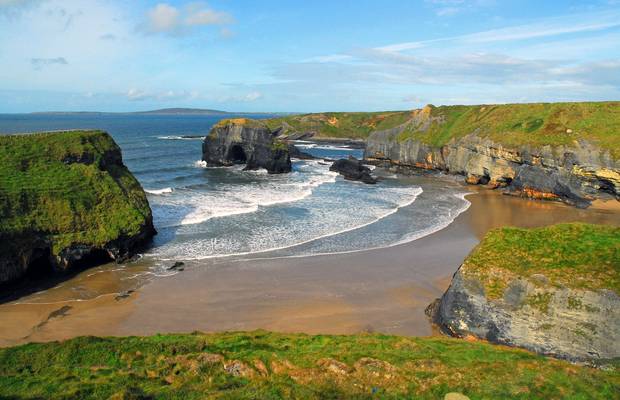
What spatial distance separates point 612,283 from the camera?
Answer: 15.3 m

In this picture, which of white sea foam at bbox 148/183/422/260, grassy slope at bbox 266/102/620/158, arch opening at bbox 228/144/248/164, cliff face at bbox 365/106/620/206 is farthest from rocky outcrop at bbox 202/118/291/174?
white sea foam at bbox 148/183/422/260

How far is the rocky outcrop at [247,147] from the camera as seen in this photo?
61.3 meters

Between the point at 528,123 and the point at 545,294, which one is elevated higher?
the point at 528,123

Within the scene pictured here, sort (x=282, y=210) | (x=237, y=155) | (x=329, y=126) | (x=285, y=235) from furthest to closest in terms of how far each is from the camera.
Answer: (x=329, y=126)
(x=237, y=155)
(x=282, y=210)
(x=285, y=235)

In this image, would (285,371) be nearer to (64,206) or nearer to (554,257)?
(554,257)

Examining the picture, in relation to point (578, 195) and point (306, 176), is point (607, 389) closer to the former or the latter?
point (578, 195)

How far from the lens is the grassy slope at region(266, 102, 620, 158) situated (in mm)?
45125

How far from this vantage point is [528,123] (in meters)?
52.1

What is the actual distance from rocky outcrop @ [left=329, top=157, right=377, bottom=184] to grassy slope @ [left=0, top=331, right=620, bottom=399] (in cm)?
4178

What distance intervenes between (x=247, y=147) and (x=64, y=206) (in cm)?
3848

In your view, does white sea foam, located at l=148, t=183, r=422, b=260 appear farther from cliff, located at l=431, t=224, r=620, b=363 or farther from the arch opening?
the arch opening

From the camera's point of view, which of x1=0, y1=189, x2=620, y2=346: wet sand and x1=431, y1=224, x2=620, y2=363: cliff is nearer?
x1=431, y1=224, x2=620, y2=363: cliff

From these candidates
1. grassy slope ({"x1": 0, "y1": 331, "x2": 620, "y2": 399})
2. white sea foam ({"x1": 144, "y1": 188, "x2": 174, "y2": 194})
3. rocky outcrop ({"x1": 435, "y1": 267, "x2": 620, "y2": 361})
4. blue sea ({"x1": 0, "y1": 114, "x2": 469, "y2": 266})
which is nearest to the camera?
grassy slope ({"x1": 0, "y1": 331, "x2": 620, "y2": 399})

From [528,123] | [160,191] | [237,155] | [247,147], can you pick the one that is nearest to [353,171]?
[247,147]
